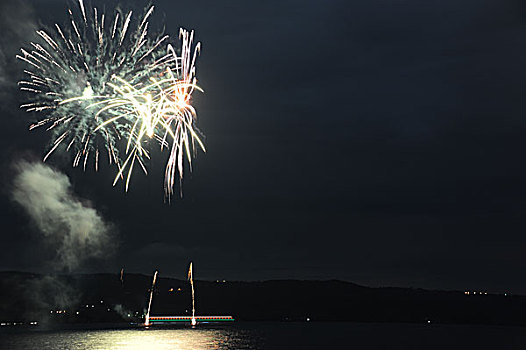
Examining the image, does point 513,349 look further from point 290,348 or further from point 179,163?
point 179,163

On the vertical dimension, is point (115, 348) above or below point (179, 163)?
below

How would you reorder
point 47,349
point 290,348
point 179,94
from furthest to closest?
1. point 290,348
2. point 47,349
3. point 179,94

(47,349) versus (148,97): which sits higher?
(148,97)

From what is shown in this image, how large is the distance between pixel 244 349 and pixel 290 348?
550 inches

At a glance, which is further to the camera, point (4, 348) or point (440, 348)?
point (440, 348)

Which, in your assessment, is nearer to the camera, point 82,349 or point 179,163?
point 179,163

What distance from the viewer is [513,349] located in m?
160

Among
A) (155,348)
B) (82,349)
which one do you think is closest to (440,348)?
(155,348)

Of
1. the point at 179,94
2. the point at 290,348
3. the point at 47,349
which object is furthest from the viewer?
the point at 290,348

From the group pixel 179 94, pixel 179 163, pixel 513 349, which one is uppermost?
pixel 179 94

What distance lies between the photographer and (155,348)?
151625 millimetres

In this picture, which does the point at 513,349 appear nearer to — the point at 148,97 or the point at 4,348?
the point at 4,348

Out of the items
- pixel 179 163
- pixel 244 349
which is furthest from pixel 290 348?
pixel 179 163

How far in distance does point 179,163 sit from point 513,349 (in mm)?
143414
